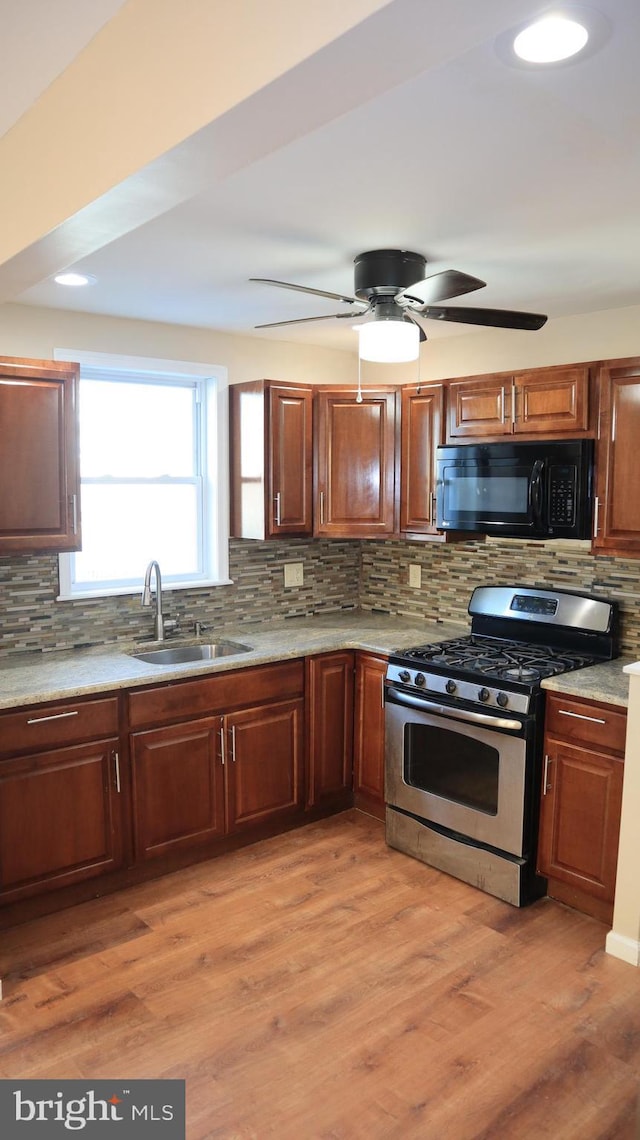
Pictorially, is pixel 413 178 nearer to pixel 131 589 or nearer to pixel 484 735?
pixel 484 735

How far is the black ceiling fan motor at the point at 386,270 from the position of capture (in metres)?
2.66

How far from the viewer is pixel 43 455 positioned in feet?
10.1

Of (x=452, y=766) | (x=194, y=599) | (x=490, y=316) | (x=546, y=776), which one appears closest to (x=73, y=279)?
(x=490, y=316)

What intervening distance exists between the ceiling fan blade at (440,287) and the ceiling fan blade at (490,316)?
110 millimetres

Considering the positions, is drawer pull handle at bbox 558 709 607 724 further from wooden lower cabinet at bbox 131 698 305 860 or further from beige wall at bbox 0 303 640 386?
beige wall at bbox 0 303 640 386

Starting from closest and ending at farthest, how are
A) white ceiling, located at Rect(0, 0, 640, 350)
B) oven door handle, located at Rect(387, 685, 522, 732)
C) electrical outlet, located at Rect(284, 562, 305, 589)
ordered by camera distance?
white ceiling, located at Rect(0, 0, 640, 350), oven door handle, located at Rect(387, 685, 522, 732), electrical outlet, located at Rect(284, 562, 305, 589)

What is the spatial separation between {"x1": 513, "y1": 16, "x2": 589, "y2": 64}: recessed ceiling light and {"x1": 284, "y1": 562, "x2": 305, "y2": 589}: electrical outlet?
10.1 feet

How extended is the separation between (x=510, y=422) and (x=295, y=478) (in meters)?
1.09

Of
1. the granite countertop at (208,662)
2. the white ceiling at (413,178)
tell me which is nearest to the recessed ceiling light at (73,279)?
the white ceiling at (413,178)

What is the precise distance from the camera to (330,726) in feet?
12.6

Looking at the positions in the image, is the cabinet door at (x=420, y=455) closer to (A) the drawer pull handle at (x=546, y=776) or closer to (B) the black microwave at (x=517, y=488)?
(B) the black microwave at (x=517, y=488)

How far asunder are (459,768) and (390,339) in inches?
68.5

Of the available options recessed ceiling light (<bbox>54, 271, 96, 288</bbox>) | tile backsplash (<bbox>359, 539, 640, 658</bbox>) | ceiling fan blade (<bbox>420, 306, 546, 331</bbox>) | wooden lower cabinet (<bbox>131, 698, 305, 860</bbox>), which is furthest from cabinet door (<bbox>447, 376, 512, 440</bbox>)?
recessed ceiling light (<bbox>54, 271, 96, 288</bbox>)

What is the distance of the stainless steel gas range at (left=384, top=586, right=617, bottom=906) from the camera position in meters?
3.08
